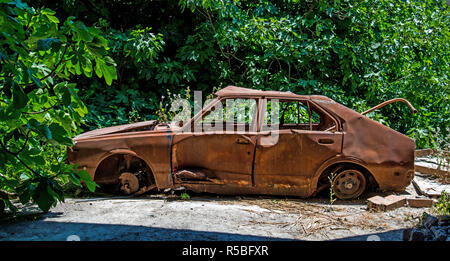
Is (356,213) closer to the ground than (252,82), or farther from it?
closer to the ground

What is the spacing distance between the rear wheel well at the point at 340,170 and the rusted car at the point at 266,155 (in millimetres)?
14

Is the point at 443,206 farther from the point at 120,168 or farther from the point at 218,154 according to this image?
the point at 120,168

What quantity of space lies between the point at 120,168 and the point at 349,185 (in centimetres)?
326

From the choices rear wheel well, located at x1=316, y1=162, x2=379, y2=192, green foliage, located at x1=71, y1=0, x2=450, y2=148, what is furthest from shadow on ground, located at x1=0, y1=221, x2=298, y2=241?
green foliage, located at x1=71, y1=0, x2=450, y2=148

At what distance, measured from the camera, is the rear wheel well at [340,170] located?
594 centimetres

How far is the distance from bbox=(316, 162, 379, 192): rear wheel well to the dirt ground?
240 millimetres

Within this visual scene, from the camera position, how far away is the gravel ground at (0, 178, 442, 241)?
4418 millimetres

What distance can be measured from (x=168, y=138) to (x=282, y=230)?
207cm

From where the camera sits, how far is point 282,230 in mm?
4730

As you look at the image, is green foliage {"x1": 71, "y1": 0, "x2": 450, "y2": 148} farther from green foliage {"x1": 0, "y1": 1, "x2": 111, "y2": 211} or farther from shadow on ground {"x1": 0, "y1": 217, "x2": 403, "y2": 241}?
green foliage {"x1": 0, "y1": 1, "x2": 111, "y2": 211}

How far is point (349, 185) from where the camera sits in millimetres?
5988

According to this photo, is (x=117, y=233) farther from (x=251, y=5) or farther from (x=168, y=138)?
(x=251, y=5)

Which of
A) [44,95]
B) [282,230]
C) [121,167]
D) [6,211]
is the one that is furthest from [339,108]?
[6,211]

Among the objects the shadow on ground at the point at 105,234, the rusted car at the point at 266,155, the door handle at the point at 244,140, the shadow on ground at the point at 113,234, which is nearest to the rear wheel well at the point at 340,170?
the rusted car at the point at 266,155
